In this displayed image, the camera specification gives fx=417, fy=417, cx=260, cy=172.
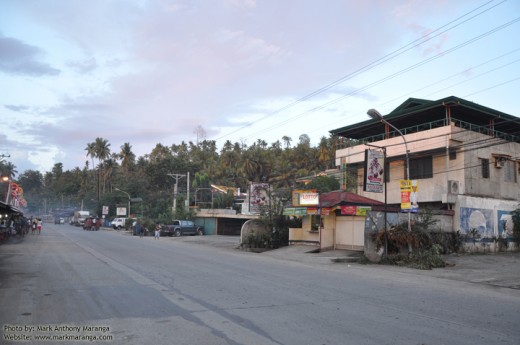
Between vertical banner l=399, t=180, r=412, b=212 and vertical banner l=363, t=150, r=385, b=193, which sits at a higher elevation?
vertical banner l=363, t=150, r=385, b=193

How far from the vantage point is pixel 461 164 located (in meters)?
27.0

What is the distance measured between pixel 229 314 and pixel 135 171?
325 ft

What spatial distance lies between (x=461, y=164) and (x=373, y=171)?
8631mm

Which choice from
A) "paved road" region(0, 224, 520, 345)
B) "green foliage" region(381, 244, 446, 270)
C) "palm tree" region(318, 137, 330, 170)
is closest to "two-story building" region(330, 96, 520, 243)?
"green foliage" region(381, 244, 446, 270)

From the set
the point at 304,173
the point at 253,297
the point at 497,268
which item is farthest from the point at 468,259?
the point at 304,173

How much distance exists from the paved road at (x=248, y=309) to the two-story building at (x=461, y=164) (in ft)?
46.6

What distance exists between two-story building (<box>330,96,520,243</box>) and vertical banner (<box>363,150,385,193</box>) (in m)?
2.80

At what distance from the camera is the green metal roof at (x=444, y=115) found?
2783 cm

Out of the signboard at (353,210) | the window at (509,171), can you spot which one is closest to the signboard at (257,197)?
the signboard at (353,210)

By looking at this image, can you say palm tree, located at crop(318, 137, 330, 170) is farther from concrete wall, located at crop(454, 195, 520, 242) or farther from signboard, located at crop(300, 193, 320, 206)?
signboard, located at crop(300, 193, 320, 206)

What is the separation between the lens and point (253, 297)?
9906 mm

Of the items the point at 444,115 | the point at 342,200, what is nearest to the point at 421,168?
the point at 444,115

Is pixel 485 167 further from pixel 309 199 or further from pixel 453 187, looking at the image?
pixel 309 199

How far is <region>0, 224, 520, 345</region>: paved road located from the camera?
6.68m
